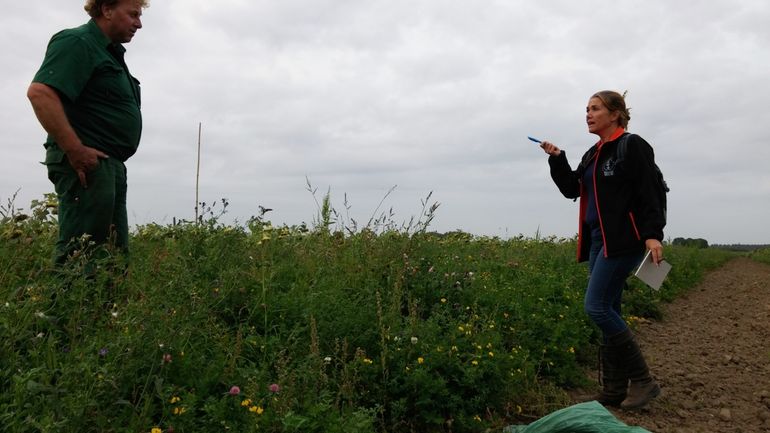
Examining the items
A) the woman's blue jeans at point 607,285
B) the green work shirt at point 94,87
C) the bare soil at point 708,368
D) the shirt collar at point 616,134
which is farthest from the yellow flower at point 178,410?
the shirt collar at point 616,134

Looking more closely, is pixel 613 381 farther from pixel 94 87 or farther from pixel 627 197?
pixel 94 87

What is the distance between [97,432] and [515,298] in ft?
11.9

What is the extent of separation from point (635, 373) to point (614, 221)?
106 centimetres

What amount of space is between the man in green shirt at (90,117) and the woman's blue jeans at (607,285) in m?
2.89

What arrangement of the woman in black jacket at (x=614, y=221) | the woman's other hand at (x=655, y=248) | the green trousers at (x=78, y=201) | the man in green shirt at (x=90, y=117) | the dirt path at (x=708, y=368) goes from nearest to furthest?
the man in green shirt at (x=90, y=117) → the green trousers at (x=78, y=201) → the woman's other hand at (x=655, y=248) → the woman in black jacket at (x=614, y=221) → the dirt path at (x=708, y=368)

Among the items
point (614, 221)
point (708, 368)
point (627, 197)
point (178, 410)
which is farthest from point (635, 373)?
point (178, 410)

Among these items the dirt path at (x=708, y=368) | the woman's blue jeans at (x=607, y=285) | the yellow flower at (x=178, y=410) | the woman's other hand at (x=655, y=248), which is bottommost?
the dirt path at (x=708, y=368)

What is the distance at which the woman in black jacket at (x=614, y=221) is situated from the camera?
3.72 m

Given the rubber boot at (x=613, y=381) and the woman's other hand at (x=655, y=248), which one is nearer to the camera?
the woman's other hand at (x=655, y=248)

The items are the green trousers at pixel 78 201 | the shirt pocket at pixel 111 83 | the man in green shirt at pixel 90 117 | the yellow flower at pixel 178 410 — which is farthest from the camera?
the shirt pocket at pixel 111 83

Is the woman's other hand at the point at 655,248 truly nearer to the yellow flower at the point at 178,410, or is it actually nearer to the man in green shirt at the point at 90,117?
the yellow flower at the point at 178,410

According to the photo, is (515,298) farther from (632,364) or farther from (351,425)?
(351,425)

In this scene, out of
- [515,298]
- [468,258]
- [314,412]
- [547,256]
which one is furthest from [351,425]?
[547,256]

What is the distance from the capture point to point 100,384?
2225 millimetres
